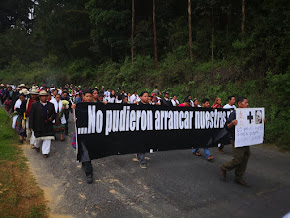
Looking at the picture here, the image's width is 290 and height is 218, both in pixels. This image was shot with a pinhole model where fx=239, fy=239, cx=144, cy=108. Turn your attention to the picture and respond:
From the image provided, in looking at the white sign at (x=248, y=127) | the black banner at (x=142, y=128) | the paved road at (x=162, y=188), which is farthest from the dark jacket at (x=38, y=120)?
the white sign at (x=248, y=127)

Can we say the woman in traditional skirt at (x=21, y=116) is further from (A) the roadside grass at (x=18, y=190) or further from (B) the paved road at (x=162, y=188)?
(B) the paved road at (x=162, y=188)

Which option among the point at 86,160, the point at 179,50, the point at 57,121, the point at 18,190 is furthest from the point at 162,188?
the point at 179,50

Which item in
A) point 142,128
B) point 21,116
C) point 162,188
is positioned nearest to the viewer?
point 162,188

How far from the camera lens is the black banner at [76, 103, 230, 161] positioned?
194 inches

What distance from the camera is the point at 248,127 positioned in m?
5.05

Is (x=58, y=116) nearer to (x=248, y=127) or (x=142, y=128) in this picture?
(x=142, y=128)

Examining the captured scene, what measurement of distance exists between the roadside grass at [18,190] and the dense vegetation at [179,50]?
793cm

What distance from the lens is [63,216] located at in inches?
149

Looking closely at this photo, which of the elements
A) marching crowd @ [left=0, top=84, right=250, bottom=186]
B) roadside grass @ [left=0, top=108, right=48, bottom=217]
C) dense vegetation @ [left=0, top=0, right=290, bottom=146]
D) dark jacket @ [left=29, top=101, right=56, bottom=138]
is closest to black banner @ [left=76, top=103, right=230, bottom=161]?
marching crowd @ [left=0, top=84, right=250, bottom=186]

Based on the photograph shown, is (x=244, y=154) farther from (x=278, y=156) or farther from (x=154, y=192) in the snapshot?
(x=278, y=156)

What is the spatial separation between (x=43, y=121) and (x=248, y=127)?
17.6 ft

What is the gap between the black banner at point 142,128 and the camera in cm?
493

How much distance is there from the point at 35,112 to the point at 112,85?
20.5 meters

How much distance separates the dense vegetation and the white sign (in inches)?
155
